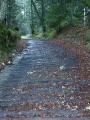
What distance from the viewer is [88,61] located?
15.4 m

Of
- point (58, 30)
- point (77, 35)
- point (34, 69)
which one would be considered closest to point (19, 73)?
point (34, 69)

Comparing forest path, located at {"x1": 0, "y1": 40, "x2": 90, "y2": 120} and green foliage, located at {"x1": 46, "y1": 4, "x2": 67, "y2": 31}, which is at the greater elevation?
green foliage, located at {"x1": 46, "y1": 4, "x2": 67, "y2": 31}

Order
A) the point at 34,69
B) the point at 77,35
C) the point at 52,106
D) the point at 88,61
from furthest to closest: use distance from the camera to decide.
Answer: the point at 77,35 → the point at 88,61 → the point at 34,69 → the point at 52,106

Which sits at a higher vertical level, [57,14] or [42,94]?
[57,14]

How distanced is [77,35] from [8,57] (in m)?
12.4

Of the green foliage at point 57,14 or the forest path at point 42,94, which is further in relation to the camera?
the green foliage at point 57,14

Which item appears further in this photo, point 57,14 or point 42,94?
point 57,14

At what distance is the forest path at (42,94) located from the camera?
775cm

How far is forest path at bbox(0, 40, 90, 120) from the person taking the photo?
25.4 feet

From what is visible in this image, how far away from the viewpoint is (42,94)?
31.7ft

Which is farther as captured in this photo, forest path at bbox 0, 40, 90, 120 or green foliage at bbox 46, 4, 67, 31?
green foliage at bbox 46, 4, 67, 31

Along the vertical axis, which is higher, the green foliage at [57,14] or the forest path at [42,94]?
the green foliage at [57,14]

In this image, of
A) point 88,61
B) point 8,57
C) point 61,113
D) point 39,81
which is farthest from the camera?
point 8,57

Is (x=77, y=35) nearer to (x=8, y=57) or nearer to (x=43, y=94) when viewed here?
(x=8, y=57)
